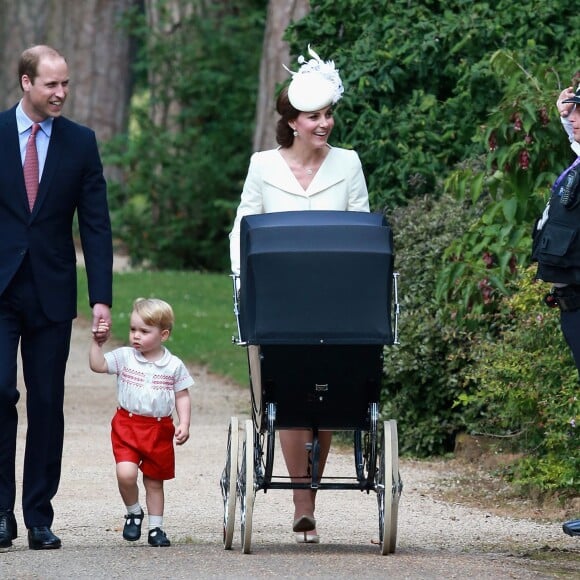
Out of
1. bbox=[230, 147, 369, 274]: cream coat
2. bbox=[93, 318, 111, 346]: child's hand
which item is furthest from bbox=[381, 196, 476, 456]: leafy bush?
bbox=[93, 318, 111, 346]: child's hand

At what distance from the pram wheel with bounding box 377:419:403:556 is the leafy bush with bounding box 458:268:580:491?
163 centimetres

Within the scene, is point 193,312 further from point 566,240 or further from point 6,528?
point 566,240

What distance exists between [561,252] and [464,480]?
10.4ft

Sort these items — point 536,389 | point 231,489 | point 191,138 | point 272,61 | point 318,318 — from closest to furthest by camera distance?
point 318,318, point 231,489, point 536,389, point 272,61, point 191,138

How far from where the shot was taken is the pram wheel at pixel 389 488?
651 centimetres

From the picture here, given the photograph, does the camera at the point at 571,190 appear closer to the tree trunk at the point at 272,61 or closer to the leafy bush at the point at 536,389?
the leafy bush at the point at 536,389

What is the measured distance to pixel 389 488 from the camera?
6.51 metres

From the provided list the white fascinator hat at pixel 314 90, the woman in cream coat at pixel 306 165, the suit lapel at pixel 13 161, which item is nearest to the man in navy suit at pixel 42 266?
the suit lapel at pixel 13 161

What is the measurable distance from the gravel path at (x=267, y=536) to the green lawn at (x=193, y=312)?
11.3 ft

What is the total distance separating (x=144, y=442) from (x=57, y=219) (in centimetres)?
102

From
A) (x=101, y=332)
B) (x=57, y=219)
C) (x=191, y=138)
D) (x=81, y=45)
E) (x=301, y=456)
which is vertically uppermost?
(x=81, y=45)

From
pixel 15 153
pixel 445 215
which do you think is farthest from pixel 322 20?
pixel 15 153

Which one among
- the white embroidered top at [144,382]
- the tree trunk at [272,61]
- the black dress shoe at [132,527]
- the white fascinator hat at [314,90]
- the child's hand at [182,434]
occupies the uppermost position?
the tree trunk at [272,61]

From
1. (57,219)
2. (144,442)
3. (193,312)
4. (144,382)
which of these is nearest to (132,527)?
(144,442)
